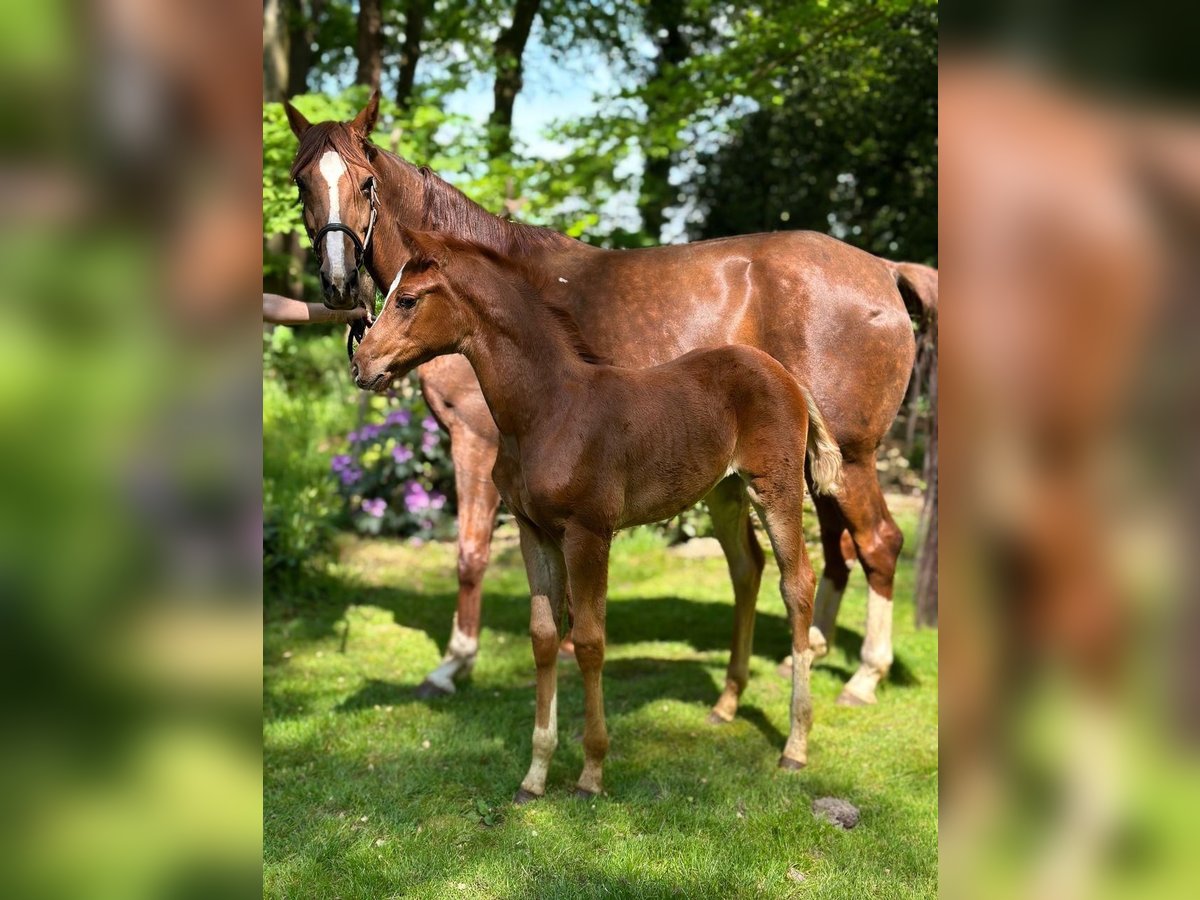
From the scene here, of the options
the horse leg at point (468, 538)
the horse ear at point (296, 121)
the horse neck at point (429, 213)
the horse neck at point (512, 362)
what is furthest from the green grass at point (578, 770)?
the horse ear at point (296, 121)

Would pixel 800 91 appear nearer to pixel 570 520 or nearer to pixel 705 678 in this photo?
pixel 705 678

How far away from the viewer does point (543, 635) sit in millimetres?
3814

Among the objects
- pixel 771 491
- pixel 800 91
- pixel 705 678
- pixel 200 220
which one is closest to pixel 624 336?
pixel 771 491

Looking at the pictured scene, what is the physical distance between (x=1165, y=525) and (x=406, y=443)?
8.72 meters

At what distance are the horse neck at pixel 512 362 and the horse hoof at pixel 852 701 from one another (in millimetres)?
2617

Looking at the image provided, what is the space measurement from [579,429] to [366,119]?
2094mm

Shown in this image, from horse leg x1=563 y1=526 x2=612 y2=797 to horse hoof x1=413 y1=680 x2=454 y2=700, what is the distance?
1.53m

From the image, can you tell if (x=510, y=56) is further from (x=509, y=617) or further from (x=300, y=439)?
(x=509, y=617)

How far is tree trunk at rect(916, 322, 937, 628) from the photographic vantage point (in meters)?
6.05

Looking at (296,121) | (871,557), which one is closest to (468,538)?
(871,557)

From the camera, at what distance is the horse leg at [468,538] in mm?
5254

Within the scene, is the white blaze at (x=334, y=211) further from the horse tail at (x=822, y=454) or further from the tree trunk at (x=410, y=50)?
the tree trunk at (x=410, y=50)

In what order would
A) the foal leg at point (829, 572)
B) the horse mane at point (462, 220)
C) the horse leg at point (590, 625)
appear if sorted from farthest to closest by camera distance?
1. the foal leg at point (829, 572)
2. the horse mane at point (462, 220)
3. the horse leg at point (590, 625)

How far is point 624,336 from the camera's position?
474 centimetres
